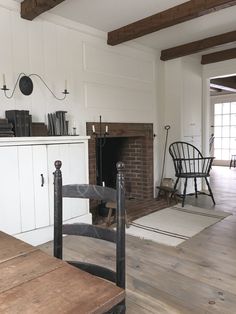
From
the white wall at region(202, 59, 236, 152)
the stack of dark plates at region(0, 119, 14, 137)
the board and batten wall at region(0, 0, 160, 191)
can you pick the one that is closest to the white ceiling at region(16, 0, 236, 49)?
the board and batten wall at region(0, 0, 160, 191)

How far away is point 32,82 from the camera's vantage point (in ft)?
10.3

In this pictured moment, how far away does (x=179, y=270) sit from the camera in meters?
2.40

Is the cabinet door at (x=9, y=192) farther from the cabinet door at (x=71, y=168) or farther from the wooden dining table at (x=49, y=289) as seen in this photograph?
the wooden dining table at (x=49, y=289)

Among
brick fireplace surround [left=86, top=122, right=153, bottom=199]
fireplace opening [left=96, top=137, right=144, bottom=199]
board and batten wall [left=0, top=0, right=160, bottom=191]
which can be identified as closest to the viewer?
board and batten wall [left=0, top=0, right=160, bottom=191]

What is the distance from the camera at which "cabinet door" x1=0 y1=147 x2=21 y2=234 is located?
2.63 m

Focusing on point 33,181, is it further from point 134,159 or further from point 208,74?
point 208,74

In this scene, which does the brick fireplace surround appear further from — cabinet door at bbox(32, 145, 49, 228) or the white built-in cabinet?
cabinet door at bbox(32, 145, 49, 228)

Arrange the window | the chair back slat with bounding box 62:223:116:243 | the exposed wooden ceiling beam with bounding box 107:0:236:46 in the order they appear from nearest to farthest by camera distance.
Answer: the chair back slat with bounding box 62:223:116:243, the exposed wooden ceiling beam with bounding box 107:0:236:46, the window

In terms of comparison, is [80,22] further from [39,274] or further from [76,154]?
[39,274]

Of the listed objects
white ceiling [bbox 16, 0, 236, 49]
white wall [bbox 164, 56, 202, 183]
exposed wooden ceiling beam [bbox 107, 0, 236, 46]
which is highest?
white ceiling [bbox 16, 0, 236, 49]

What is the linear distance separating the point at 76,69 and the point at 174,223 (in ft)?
7.49

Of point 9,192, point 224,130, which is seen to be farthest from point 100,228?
point 224,130

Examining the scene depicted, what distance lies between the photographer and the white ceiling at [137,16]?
3.04 m

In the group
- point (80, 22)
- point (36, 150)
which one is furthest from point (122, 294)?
point (80, 22)
